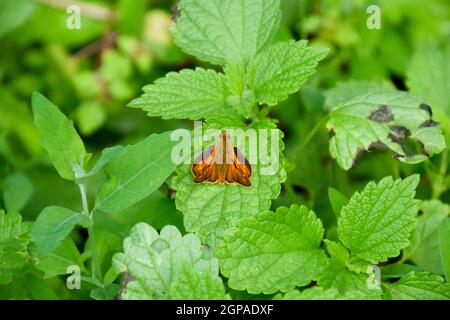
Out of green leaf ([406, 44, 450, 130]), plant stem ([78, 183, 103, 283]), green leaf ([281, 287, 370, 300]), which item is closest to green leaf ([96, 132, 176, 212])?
plant stem ([78, 183, 103, 283])

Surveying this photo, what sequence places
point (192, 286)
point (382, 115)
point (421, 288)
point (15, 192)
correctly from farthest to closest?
1. point (15, 192)
2. point (382, 115)
3. point (421, 288)
4. point (192, 286)

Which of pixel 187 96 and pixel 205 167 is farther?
pixel 187 96

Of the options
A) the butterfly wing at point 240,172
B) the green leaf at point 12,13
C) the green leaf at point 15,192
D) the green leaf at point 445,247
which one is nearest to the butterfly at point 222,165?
the butterfly wing at point 240,172

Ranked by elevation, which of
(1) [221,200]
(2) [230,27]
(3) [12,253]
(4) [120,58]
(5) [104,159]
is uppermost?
(4) [120,58]

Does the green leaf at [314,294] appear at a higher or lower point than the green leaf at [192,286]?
lower

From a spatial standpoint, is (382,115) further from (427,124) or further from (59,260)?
(59,260)

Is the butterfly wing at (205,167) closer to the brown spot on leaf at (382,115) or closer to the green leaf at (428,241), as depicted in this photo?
the brown spot on leaf at (382,115)

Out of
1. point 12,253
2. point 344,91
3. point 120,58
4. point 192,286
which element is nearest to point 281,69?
point 344,91
